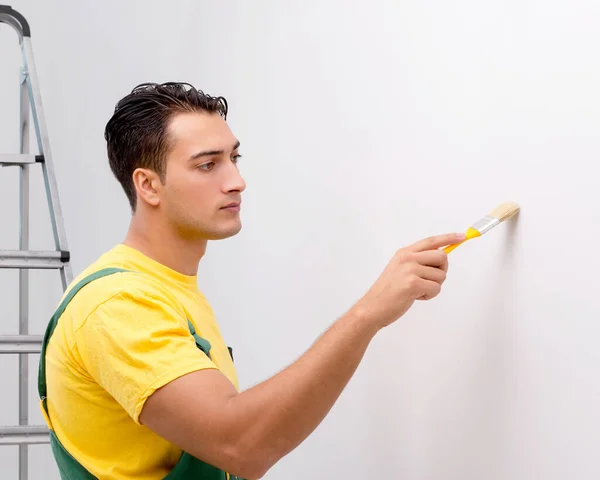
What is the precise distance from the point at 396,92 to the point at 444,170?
0.66 feet

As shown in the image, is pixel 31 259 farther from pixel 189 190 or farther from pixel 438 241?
pixel 438 241

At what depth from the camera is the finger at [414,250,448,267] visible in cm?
Answer: 112

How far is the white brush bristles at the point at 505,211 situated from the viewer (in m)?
1.13

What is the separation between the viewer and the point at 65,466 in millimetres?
1242

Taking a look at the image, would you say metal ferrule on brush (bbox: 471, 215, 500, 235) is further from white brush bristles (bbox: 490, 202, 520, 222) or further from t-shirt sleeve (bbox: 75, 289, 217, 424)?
t-shirt sleeve (bbox: 75, 289, 217, 424)

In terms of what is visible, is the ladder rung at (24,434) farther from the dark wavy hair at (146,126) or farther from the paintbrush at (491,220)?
the paintbrush at (491,220)

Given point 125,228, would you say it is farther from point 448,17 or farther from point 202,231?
point 448,17

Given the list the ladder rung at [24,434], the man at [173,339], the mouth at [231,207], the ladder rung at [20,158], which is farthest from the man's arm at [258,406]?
the ladder rung at [20,158]

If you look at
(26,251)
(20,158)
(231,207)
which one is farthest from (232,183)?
(20,158)

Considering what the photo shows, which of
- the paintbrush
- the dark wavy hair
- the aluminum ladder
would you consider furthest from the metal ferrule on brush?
the aluminum ladder

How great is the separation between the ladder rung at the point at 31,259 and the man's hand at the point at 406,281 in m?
1.03

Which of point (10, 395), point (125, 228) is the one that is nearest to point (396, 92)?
point (125, 228)

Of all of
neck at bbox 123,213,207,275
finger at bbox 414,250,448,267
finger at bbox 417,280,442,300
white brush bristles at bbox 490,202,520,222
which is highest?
white brush bristles at bbox 490,202,520,222

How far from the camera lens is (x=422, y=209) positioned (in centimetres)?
137
